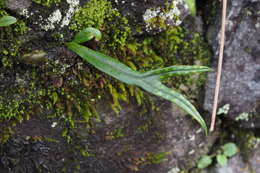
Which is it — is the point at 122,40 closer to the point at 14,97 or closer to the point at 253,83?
the point at 14,97

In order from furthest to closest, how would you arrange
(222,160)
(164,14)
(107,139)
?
1. (222,160)
2. (107,139)
3. (164,14)

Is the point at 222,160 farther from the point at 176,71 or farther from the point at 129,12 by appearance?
the point at 129,12

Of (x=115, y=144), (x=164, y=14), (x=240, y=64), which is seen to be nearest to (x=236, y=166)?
(x=240, y=64)

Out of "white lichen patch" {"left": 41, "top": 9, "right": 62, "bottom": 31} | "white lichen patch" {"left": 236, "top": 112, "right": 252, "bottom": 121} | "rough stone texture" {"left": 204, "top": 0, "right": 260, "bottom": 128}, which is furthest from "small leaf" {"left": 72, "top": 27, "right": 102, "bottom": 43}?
"white lichen patch" {"left": 236, "top": 112, "right": 252, "bottom": 121}

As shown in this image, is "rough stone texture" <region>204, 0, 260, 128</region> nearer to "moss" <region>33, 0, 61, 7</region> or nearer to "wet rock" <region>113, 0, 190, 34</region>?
"wet rock" <region>113, 0, 190, 34</region>

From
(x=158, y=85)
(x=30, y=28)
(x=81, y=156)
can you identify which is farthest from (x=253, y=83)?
(x=30, y=28)

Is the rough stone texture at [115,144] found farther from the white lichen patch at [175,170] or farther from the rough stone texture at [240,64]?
the rough stone texture at [240,64]

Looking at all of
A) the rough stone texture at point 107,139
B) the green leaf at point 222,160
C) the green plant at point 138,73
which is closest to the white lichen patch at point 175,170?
the rough stone texture at point 107,139
